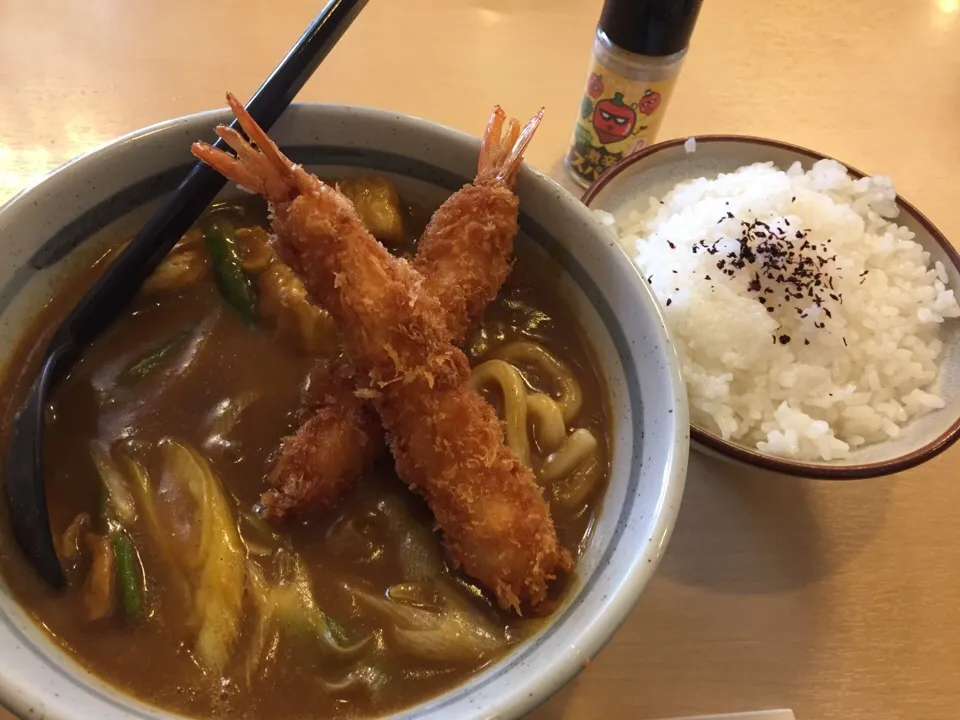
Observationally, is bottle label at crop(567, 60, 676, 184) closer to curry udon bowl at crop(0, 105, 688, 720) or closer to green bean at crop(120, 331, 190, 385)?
curry udon bowl at crop(0, 105, 688, 720)

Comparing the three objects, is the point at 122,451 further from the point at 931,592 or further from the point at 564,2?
the point at 564,2

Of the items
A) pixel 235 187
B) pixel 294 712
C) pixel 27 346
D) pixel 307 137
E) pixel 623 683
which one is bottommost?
pixel 623 683

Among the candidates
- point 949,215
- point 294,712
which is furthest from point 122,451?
point 949,215

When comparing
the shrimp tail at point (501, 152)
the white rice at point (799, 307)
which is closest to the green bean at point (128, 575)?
the shrimp tail at point (501, 152)

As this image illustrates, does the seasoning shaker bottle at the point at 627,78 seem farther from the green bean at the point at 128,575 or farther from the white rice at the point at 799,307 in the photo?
the green bean at the point at 128,575

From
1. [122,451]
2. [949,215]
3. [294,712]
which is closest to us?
[294,712]

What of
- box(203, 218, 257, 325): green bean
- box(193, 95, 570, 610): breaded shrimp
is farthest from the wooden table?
box(203, 218, 257, 325): green bean
